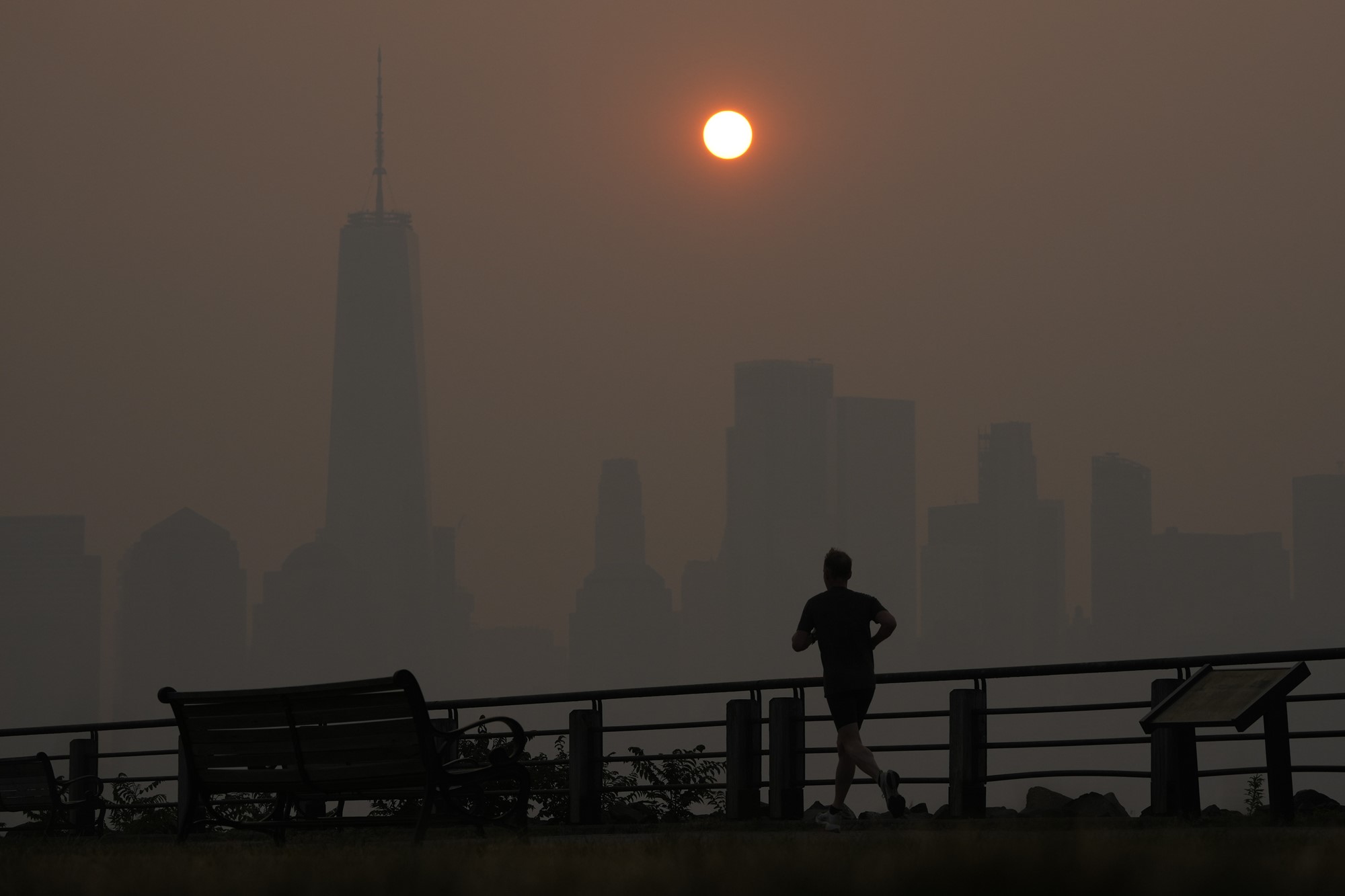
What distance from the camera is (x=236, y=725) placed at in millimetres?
9383

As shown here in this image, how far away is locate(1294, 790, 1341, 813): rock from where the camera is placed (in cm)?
1362

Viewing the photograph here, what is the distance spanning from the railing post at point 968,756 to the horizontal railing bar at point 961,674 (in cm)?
19

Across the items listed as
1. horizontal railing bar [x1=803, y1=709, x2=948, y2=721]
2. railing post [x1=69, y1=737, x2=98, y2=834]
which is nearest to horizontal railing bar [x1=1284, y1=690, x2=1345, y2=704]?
horizontal railing bar [x1=803, y1=709, x2=948, y2=721]

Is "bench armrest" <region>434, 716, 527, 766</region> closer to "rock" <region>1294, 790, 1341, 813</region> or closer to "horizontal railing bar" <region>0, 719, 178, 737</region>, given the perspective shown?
"rock" <region>1294, 790, 1341, 813</region>

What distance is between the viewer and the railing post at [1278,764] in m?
10.7

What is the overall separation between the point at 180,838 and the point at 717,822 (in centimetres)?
509

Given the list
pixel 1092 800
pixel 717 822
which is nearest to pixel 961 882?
pixel 717 822

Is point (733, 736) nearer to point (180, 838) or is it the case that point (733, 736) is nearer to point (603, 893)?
point (180, 838)

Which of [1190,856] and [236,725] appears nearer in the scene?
[1190,856]

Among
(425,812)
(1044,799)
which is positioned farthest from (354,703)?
(1044,799)

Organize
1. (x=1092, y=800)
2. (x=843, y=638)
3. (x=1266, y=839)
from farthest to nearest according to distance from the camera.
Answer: (x=1092, y=800), (x=843, y=638), (x=1266, y=839)

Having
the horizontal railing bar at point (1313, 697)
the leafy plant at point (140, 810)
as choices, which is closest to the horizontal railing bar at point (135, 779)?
the leafy plant at point (140, 810)

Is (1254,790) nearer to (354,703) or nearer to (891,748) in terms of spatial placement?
(891,748)

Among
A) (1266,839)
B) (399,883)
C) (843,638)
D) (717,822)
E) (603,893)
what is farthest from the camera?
(717,822)
